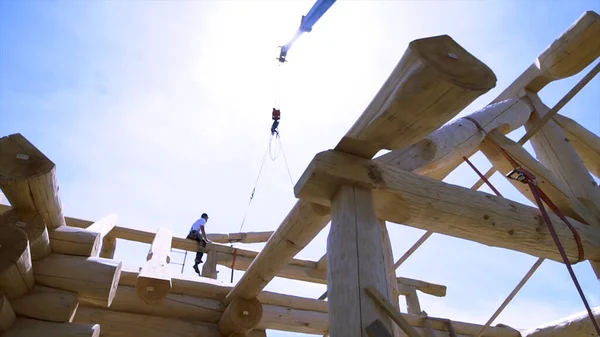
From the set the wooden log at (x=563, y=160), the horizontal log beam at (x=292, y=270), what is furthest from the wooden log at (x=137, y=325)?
the wooden log at (x=563, y=160)

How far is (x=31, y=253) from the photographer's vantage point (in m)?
2.75

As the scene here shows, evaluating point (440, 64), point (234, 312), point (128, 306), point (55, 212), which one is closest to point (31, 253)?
point (55, 212)

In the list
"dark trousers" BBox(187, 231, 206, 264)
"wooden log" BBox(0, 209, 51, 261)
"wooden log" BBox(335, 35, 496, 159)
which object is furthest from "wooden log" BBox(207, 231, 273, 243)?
"wooden log" BBox(335, 35, 496, 159)

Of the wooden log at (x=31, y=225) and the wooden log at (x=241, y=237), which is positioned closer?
the wooden log at (x=31, y=225)

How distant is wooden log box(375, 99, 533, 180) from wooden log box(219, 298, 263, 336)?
193 centimetres

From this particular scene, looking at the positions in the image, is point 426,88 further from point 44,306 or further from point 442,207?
point 44,306

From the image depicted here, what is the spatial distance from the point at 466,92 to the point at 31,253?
9.38 ft

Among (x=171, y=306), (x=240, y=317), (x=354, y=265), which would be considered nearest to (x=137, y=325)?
(x=171, y=306)

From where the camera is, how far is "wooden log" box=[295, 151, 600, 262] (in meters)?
2.25

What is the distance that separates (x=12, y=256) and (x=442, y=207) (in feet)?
8.55

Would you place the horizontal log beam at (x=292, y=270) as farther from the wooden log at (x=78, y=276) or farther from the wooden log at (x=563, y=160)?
the wooden log at (x=563, y=160)

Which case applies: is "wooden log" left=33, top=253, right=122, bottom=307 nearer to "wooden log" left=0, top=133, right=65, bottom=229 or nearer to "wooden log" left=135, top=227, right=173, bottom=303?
"wooden log" left=135, top=227, right=173, bottom=303

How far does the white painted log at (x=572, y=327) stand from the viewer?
4.18 metres

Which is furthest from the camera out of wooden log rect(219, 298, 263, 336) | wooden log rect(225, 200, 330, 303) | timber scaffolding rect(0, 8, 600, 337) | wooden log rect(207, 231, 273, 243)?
wooden log rect(207, 231, 273, 243)
